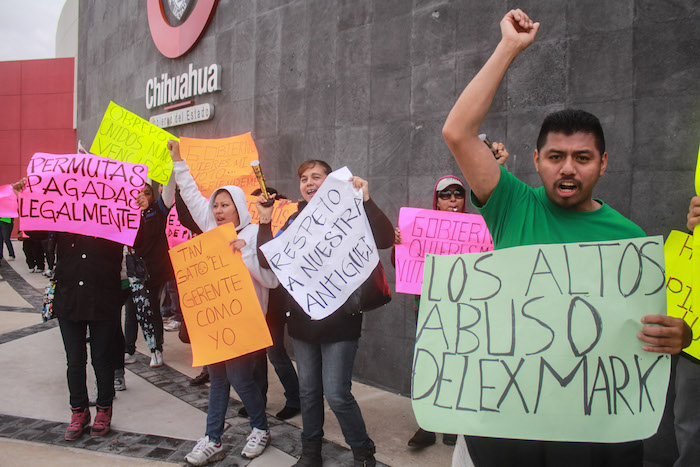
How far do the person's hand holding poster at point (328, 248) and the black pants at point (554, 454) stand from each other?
1.43 metres

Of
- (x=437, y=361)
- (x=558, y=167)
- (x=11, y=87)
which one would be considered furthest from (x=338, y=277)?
(x=11, y=87)

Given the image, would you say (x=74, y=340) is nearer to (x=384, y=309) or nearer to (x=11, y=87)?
(x=384, y=309)

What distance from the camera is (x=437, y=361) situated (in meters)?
1.66

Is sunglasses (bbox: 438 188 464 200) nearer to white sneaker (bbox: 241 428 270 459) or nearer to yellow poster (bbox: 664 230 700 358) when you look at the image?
yellow poster (bbox: 664 230 700 358)

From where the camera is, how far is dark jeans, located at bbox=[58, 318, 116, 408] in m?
3.65

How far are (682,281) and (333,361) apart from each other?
6.21ft

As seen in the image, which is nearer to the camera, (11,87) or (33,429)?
(33,429)

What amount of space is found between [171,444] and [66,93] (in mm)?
18420

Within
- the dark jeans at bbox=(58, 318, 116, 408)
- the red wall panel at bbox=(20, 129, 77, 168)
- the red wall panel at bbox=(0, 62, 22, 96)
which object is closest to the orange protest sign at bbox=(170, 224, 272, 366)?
the dark jeans at bbox=(58, 318, 116, 408)

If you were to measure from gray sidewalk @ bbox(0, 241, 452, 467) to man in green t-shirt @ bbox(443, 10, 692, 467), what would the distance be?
1.99m

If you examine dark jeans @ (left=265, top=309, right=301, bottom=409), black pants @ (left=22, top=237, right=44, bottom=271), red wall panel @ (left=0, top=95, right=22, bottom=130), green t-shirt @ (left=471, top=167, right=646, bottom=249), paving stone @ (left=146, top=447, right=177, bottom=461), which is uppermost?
red wall panel @ (left=0, top=95, right=22, bottom=130)

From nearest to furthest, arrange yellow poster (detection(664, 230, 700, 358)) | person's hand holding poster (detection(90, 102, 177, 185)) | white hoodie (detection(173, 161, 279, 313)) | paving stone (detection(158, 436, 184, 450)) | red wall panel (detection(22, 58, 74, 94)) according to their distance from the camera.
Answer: yellow poster (detection(664, 230, 700, 358)), white hoodie (detection(173, 161, 279, 313)), paving stone (detection(158, 436, 184, 450)), person's hand holding poster (detection(90, 102, 177, 185)), red wall panel (detection(22, 58, 74, 94))

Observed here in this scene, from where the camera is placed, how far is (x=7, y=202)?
177 inches

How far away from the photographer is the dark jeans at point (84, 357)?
3.65 meters
